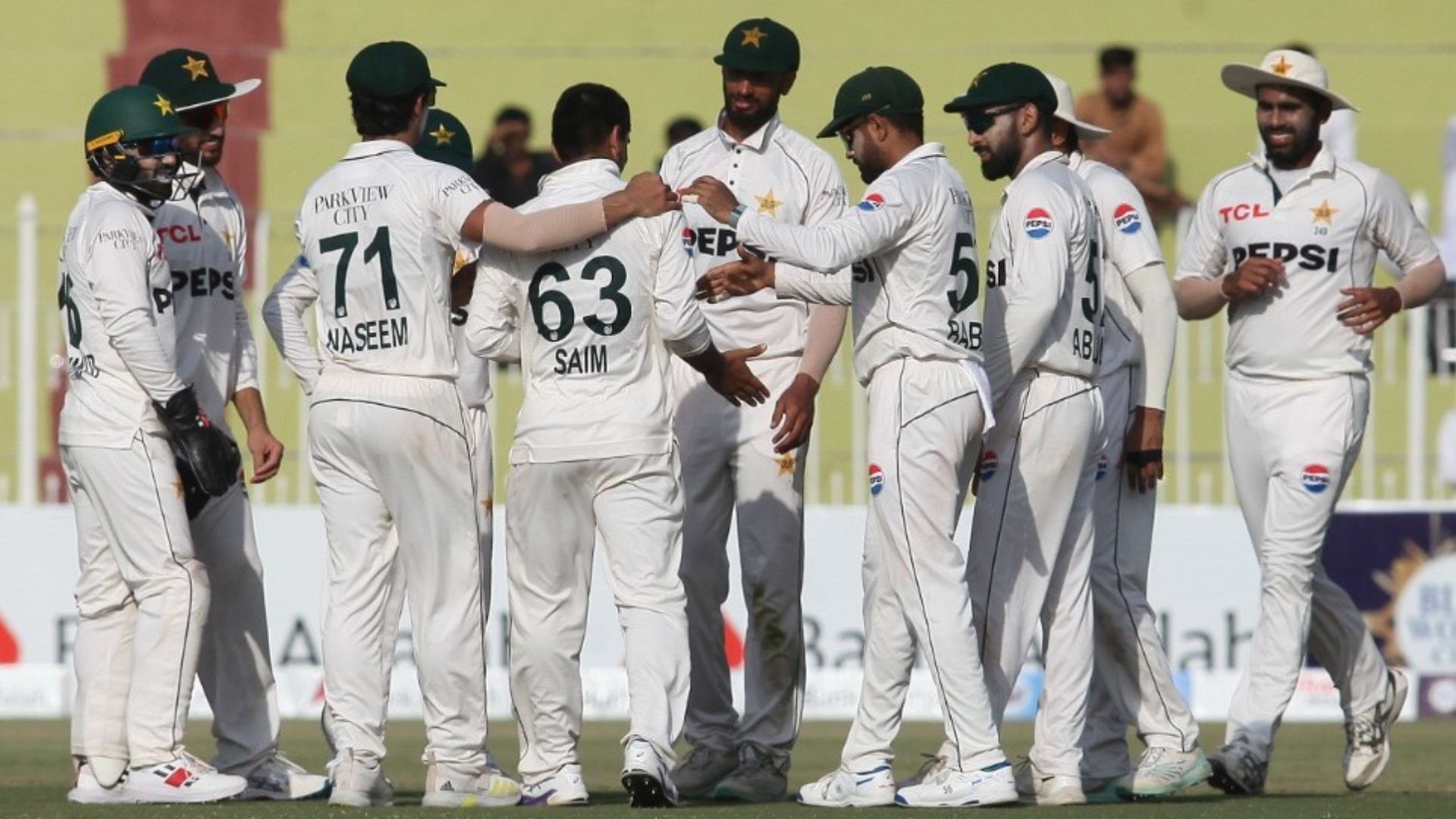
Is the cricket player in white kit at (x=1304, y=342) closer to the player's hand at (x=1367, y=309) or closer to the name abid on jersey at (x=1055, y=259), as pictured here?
the player's hand at (x=1367, y=309)

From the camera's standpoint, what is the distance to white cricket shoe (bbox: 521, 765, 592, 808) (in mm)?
7672

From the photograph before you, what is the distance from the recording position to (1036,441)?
7.91m

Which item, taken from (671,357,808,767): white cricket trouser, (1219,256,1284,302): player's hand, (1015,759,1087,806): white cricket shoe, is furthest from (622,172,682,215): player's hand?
(1219,256,1284,302): player's hand

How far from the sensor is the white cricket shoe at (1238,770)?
27.2 feet

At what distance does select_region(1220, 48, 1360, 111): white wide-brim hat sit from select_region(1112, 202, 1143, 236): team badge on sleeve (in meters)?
0.72

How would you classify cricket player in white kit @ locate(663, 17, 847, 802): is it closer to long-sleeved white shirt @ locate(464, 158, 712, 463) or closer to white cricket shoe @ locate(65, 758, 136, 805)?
long-sleeved white shirt @ locate(464, 158, 712, 463)

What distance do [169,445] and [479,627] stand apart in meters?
1.17

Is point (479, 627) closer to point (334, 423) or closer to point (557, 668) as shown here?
point (557, 668)

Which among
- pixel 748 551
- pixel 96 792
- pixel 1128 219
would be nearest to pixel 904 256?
pixel 1128 219

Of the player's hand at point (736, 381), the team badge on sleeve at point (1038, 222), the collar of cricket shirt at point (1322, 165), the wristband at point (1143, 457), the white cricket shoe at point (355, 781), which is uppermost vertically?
the collar of cricket shirt at point (1322, 165)

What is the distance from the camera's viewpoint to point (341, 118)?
16734 mm

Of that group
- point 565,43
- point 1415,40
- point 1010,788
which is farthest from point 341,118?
point 1010,788

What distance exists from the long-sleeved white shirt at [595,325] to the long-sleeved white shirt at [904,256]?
31 centimetres

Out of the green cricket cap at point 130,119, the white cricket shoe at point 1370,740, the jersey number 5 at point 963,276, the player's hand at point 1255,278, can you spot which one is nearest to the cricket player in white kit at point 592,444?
the jersey number 5 at point 963,276
